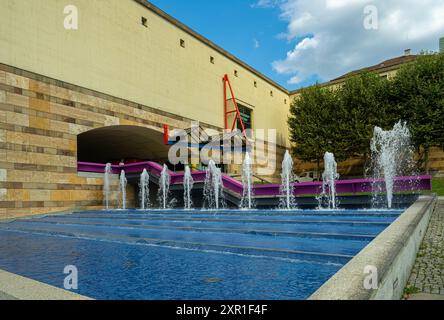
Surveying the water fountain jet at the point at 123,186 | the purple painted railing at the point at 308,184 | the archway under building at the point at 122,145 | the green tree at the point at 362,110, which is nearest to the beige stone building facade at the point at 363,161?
the green tree at the point at 362,110

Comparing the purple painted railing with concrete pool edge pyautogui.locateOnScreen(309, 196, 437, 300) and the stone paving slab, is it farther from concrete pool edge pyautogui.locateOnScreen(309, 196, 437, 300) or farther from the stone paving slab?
concrete pool edge pyautogui.locateOnScreen(309, 196, 437, 300)

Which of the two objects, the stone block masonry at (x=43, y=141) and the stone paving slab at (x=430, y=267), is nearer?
the stone paving slab at (x=430, y=267)

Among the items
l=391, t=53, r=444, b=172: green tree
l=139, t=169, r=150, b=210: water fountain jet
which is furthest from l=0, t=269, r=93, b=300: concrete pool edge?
l=391, t=53, r=444, b=172: green tree

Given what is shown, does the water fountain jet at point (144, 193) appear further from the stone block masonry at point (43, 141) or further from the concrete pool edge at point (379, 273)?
the concrete pool edge at point (379, 273)

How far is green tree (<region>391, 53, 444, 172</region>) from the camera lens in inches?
963

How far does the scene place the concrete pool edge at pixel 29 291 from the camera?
9.12ft

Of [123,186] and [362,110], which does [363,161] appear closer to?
[362,110]

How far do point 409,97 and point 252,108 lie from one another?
548 inches

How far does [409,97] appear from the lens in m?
25.9

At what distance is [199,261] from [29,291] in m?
2.37

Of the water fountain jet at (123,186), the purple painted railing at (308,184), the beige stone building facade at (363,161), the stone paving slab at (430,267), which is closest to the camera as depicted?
the stone paving slab at (430,267)

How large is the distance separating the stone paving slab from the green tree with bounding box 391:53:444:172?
21580 mm

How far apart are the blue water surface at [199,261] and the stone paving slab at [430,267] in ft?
2.74

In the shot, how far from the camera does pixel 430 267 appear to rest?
4242mm
